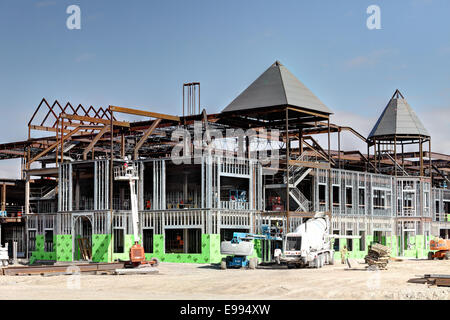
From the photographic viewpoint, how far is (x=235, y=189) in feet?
198

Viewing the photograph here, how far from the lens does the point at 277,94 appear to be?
60.0 meters

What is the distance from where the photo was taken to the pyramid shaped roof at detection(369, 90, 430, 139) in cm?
7569

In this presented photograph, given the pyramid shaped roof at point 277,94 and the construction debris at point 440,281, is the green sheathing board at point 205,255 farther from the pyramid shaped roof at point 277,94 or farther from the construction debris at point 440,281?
the construction debris at point 440,281

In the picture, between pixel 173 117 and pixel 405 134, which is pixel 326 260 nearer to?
pixel 173 117

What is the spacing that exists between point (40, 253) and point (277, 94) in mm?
25905

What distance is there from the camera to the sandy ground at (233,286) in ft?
99.3

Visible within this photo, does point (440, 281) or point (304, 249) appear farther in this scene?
point (304, 249)

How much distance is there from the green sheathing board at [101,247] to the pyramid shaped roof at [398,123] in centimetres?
3377

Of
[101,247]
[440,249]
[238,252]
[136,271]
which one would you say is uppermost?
[238,252]

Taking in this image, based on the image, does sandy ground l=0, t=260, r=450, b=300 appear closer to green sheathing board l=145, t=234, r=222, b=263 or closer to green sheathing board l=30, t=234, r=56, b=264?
green sheathing board l=145, t=234, r=222, b=263

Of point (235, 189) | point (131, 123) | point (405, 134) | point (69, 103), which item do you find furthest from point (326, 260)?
point (69, 103)

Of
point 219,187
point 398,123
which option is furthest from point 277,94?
point 398,123

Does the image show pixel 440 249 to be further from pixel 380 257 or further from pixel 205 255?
pixel 205 255

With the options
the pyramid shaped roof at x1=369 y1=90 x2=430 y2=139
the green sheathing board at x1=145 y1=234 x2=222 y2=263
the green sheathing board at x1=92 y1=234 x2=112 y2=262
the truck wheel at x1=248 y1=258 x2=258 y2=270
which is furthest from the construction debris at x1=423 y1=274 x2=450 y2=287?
the pyramid shaped roof at x1=369 y1=90 x2=430 y2=139
